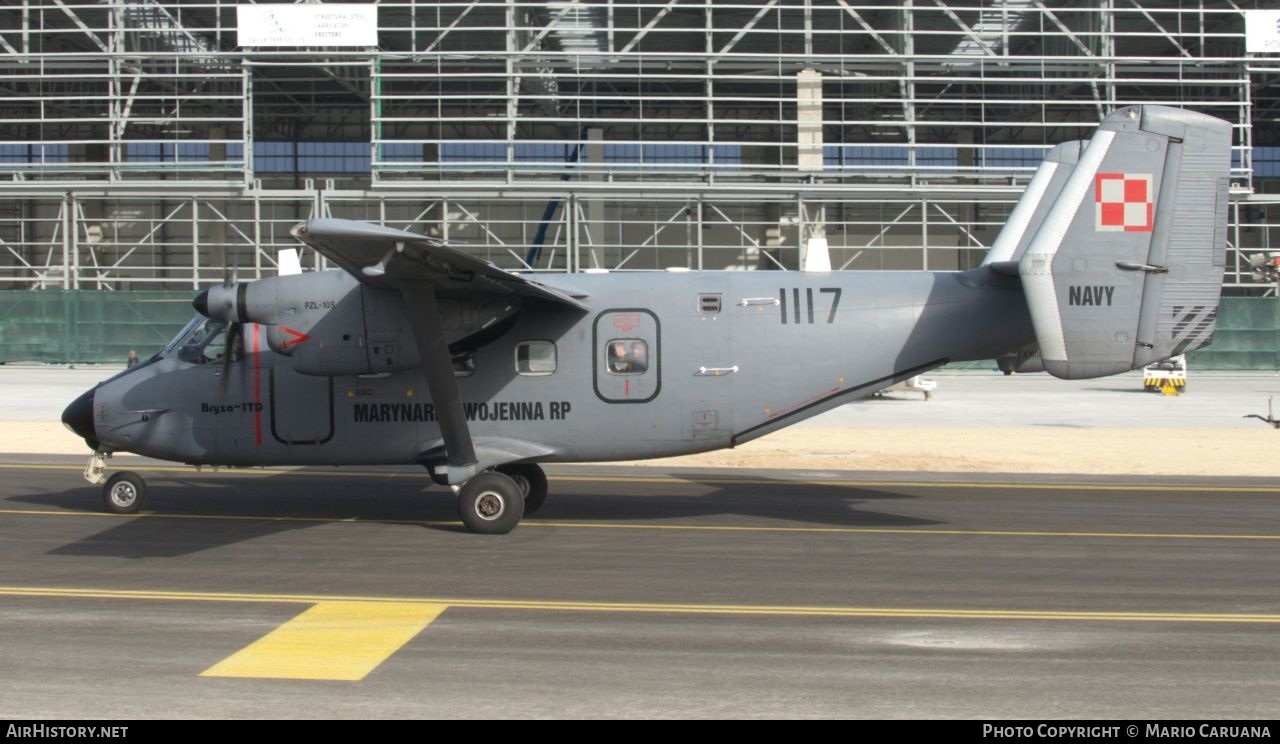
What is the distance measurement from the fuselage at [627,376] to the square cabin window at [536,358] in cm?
2

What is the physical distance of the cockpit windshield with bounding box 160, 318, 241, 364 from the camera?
15.1 metres

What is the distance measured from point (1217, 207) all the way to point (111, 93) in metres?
38.6

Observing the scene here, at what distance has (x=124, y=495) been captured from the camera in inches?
605

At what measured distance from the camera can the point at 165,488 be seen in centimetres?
1773

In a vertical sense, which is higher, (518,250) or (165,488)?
(518,250)

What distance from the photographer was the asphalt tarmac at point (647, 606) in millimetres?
8016

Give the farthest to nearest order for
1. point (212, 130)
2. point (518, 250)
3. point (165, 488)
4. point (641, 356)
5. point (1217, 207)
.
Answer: point (212, 130), point (518, 250), point (165, 488), point (641, 356), point (1217, 207)

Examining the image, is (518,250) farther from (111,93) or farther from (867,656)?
(867,656)

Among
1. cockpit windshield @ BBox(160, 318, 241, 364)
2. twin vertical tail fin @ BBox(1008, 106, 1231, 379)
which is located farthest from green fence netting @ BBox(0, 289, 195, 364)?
twin vertical tail fin @ BBox(1008, 106, 1231, 379)

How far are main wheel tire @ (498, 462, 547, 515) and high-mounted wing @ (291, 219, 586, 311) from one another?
2535 mm

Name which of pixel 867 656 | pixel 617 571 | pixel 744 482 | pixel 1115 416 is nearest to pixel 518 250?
pixel 1115 416

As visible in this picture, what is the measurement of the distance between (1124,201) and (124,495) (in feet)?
40.4

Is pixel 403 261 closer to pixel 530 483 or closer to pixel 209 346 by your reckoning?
pixel 209 346

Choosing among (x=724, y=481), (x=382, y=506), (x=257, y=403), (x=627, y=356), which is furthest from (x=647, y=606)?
(x=724, y=481)
